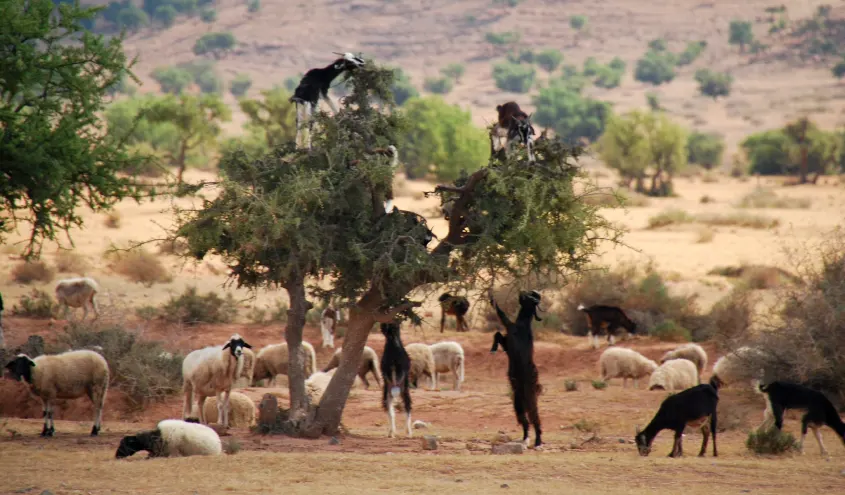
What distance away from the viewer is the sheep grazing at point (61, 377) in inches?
490

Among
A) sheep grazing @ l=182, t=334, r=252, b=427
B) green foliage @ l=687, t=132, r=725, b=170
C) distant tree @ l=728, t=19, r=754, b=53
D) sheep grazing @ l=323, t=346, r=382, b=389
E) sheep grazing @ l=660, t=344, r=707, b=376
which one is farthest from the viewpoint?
distant tree @ l=728, t=19, r=754, b=53

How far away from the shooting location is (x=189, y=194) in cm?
1277

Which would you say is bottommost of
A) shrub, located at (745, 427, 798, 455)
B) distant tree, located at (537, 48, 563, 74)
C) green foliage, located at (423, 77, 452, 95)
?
shrub, located at (745, 427, 798, 455)

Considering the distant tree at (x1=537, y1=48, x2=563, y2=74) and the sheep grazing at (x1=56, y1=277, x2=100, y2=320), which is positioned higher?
the distant tree at (x1=537, y1=48, x2=563, y2=74)

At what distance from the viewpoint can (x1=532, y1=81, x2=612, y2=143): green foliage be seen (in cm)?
8581

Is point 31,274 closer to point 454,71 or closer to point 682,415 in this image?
point 682,415

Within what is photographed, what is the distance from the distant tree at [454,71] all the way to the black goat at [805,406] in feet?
349

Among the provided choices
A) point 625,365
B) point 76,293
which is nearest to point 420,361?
point 625,365

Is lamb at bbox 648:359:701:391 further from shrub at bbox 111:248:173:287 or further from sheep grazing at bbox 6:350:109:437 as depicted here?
shrub at bbox 111:248:173:287

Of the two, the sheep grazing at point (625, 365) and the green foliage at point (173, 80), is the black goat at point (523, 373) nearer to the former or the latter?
the sheep grazing at point (625, 365)

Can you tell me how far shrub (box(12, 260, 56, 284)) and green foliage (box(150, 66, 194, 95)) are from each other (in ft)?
275

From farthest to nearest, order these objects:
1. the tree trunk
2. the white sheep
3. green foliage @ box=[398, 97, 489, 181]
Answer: green foliage @ box=[398, 97, 489, 181] → the white sheep → the tree trunk

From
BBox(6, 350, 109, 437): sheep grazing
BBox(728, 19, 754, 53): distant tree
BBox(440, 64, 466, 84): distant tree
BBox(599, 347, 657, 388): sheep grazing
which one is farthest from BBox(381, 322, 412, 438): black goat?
BBox(728, 19, 754, 53): distant tree

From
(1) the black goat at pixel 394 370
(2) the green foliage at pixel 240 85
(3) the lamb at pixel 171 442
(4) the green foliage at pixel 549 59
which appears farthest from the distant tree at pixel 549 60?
(3) the lamb at pixel 171 442
